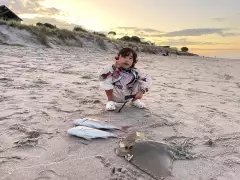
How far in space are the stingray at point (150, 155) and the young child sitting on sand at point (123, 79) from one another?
1.75 m

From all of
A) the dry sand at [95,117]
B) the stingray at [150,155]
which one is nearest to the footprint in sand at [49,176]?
the dry sand at [95,117]

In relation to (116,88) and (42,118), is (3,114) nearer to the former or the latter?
(42,118)

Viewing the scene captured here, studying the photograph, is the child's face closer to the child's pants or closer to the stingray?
the child's pants

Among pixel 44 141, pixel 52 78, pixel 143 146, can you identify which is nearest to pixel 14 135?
pixel 44 141

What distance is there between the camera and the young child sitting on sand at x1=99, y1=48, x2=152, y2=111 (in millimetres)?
4812

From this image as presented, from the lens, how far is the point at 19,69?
7883mm

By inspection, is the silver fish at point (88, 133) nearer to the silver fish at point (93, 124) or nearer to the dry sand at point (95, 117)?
the dry sand at point (95, 117)

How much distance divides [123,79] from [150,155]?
83.7 inches

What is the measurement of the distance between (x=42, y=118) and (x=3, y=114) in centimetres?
49

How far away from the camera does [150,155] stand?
2871mm

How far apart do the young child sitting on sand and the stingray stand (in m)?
1.75

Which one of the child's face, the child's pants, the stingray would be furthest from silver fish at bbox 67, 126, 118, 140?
the child's face

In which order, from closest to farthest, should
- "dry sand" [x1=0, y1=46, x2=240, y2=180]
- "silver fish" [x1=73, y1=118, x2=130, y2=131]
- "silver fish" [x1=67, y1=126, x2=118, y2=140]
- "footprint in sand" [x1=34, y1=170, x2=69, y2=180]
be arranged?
1. "footprint in sand" [x1=34, y1=170, x2=69, y2=180]
2. "dry sand" [x1=0, y1=46, x2=240, y2=180]
3. "silver fish" [x1=67, y1=126, x2=118, y2=140]
4. "silver fish" [x1=73, y1=118, x2=130, y2=131]

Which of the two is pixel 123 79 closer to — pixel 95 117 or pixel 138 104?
pixel 138 104
